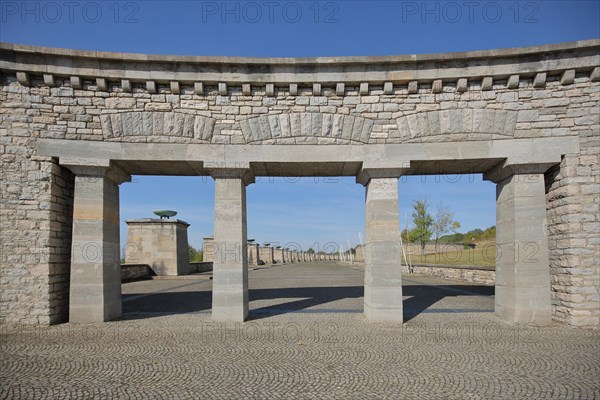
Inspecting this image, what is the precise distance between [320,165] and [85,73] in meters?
5.23

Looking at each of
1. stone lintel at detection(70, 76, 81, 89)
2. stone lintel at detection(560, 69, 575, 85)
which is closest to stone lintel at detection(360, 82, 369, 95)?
stone lintel at detection(560, 69, 575, 85)

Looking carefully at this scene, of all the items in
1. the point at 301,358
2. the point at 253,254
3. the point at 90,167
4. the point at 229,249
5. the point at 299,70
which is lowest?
the point at 253,254

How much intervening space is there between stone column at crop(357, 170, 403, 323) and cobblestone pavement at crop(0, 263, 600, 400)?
454 millimetres

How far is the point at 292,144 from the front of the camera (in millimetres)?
7027

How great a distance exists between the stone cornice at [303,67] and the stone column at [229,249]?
6.72ft

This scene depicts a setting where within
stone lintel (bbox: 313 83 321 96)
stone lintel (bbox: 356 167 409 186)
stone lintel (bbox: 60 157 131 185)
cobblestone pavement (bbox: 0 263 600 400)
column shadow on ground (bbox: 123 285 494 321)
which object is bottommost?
column shadow on ground (bbox: 123 285 494 321)

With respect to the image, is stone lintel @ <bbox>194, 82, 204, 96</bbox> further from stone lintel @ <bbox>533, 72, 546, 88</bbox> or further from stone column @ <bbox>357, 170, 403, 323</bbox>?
stone lintel @ <bbox>533, 72, 546, 88</bbox>

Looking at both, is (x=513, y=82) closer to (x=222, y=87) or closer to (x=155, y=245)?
(x=222, y=87)

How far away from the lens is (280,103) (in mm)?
7117

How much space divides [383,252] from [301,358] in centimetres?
294

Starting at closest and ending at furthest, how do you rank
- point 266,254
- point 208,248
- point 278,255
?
A: 1. point 208,248
2. point 266,254
3. point 278,255

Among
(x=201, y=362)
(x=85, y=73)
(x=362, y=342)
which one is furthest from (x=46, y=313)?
(x=362, y=342)

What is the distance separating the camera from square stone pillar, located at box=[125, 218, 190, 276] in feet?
58.7

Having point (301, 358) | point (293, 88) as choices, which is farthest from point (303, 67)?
point (301, 358)
